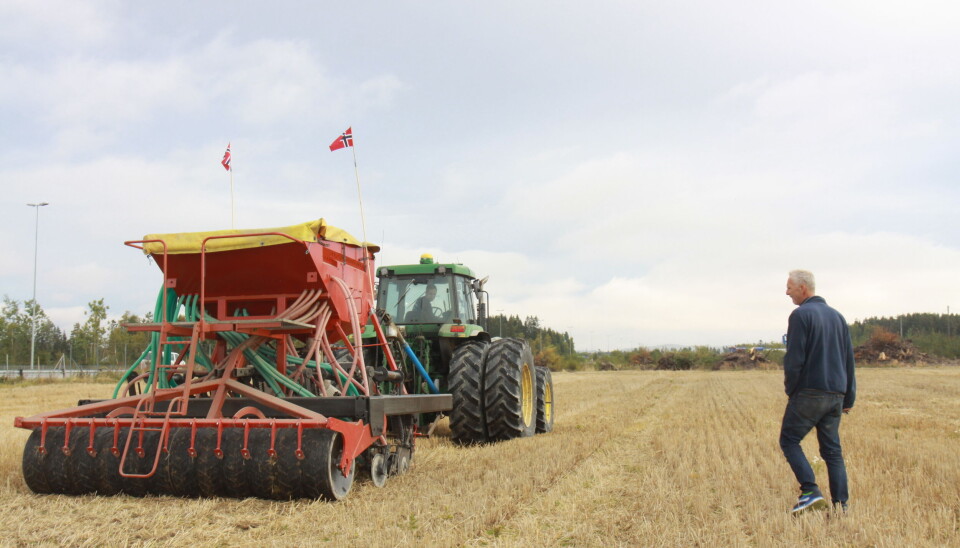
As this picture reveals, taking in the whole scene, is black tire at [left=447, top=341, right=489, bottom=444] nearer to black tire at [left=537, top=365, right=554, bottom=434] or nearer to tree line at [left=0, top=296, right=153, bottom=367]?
black tire at [left=537, top=365, right=554, bottom=434]

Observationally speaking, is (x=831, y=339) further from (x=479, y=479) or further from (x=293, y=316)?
(x=293, y=316)

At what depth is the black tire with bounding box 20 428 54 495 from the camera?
17.9 feet

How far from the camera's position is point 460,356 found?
862cm

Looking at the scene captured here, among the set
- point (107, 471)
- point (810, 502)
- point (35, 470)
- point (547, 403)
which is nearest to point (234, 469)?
point (107, 471)

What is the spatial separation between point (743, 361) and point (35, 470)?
143 ft

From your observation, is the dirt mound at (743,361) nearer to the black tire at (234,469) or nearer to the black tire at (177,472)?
the black tire at (234,469)

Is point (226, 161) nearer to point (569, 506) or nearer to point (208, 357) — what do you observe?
point (208, 357)

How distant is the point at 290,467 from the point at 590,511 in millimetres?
2074

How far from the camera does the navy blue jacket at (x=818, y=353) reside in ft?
15.9

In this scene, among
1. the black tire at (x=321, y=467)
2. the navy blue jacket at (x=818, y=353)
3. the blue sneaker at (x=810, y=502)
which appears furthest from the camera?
the black tire at (x=321, y=467)

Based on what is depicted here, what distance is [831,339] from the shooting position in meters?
4.91

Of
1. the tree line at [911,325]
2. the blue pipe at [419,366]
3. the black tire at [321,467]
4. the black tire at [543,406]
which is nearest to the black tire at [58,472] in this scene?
the black tire at [321,467]

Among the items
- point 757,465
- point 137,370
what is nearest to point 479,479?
point 757,465

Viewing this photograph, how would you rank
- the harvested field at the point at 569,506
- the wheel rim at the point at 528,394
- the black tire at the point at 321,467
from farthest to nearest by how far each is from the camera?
the wheel rim at the point at 528,394 < the black tire at the point at 321,467 < the harvested field at the point at 569,506
